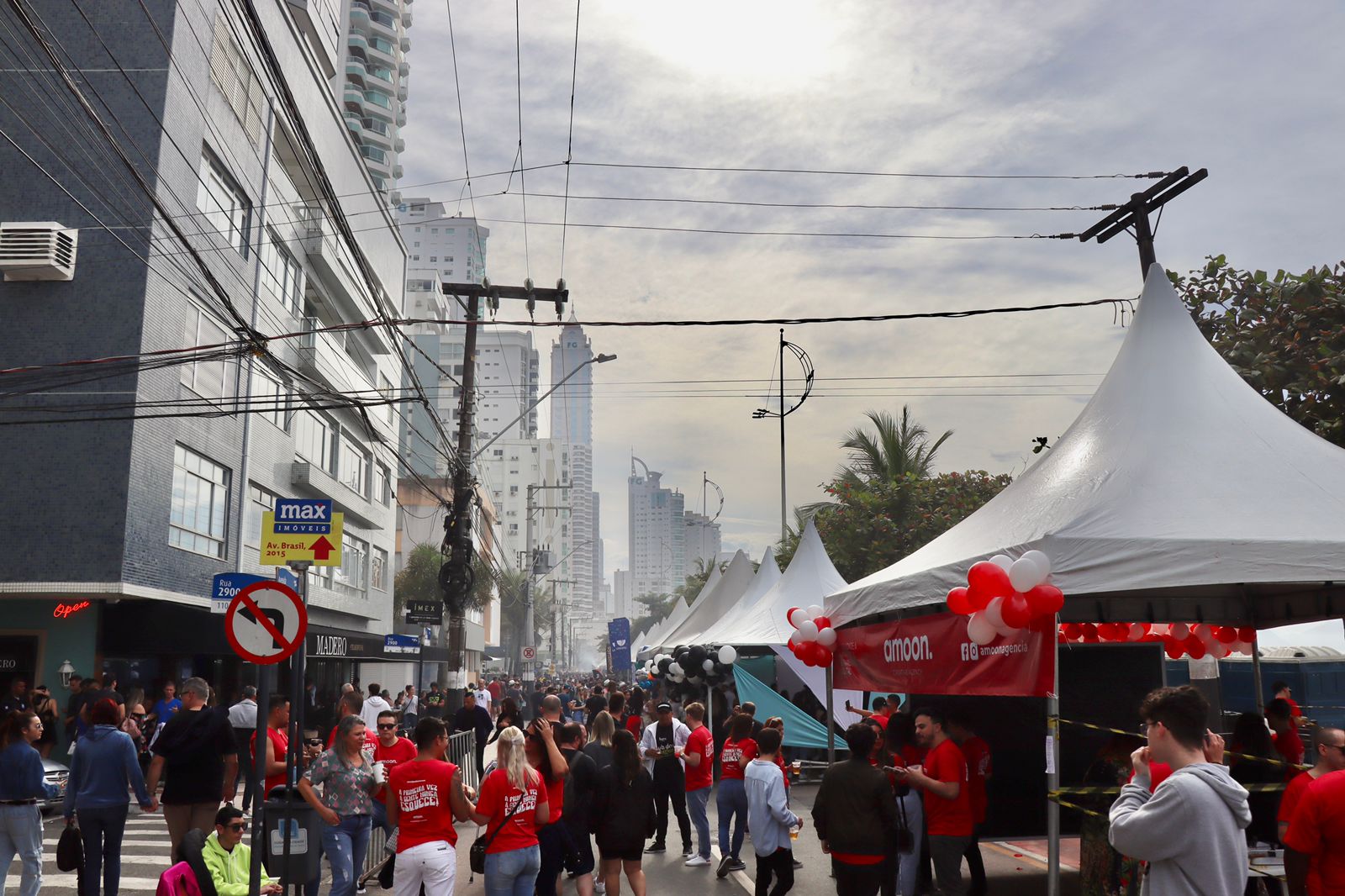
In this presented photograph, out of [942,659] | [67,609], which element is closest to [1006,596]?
[942,659]

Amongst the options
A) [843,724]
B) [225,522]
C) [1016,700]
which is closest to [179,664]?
[225,522]

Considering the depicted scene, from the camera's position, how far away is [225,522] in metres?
27.0

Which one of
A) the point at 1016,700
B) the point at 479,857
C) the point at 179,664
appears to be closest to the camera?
the point at 479,857

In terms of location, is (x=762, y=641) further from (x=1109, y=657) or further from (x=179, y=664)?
(x=179, y=664)

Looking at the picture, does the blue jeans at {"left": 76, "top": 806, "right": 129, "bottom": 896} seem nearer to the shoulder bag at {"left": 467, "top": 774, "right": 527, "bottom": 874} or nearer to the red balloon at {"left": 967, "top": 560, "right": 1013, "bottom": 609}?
the shoulder bag at {"left": 467, "top": 774, "right": 527, "bottom": 874}

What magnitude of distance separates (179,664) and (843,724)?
15.3 m

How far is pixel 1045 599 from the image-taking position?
7.63 m

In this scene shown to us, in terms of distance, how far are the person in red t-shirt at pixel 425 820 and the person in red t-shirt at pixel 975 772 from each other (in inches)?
176

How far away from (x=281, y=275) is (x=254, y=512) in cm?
705

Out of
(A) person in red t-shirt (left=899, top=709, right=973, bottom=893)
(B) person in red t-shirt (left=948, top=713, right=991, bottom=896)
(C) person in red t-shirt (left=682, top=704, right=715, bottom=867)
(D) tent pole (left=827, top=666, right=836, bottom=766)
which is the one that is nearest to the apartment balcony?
(C) person in red t-shirt (left=682, top=704, right=715, bottom=867)

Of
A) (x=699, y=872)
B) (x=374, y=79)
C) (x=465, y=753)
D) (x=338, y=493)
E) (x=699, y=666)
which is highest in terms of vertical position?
(x=374, y=79)

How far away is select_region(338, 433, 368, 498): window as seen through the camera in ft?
128

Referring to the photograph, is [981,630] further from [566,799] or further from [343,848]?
[343,848]

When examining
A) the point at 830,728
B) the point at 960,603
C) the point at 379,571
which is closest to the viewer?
the point at 960,603
